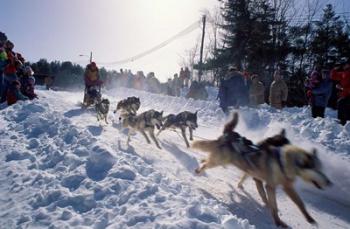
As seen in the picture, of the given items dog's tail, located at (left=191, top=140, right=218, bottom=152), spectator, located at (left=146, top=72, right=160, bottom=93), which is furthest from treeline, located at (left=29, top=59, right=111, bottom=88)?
dog's tail, located at (left=191, top=140, right=218, bottom=152)

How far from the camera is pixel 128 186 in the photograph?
205 inches

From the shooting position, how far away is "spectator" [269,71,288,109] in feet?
46.9

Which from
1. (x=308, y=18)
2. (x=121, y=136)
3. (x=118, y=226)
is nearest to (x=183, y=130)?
(x=121, y=136)

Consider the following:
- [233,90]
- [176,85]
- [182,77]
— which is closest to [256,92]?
[233,90]

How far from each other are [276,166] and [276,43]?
23.0 metres

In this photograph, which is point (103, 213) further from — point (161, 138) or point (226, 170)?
point (161, 138)

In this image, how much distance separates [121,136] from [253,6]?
856 inches

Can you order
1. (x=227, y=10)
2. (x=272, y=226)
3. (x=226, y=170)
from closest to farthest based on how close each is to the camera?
(x=272, y=226) → (x=226, y=170) → (x=227, y=10)

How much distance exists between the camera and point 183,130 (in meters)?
10.2

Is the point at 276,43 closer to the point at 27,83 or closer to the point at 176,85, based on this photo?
the point at 176,85

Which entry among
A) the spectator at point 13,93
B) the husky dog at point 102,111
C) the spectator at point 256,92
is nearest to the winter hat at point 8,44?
the spectator at point 13,93

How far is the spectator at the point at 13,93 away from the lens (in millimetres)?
Result: 12758

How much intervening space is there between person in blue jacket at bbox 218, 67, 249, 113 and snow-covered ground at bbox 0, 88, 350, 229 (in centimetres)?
403

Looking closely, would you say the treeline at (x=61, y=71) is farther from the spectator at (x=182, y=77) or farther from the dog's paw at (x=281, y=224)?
the dog's paw at (x=281, y=224)
